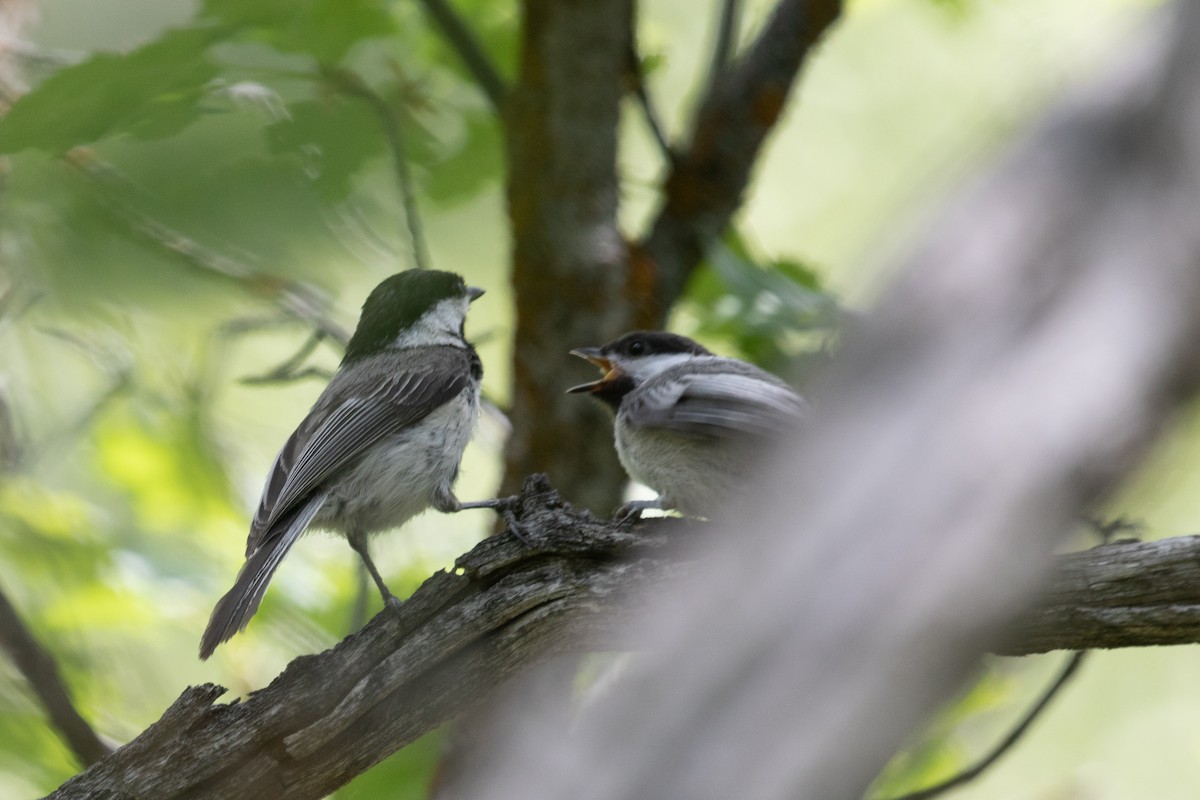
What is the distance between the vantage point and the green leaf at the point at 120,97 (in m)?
2.29

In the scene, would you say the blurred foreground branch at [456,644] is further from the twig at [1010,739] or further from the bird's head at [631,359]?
the bird's head at [631,359]

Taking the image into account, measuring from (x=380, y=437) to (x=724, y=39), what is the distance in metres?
2.46


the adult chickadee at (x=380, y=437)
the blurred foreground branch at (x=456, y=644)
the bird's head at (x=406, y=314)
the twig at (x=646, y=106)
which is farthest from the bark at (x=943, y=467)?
the twig at (x=646, y=106)

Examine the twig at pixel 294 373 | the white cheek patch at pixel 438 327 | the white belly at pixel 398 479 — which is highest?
the twig at pixel 294 373

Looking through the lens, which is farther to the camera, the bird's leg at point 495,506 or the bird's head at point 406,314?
the bird's head at point 406,314

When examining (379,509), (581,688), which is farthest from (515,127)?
(581,688)

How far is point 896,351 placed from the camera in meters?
0.72

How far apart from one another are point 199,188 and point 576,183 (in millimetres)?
1787

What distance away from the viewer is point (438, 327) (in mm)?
3096

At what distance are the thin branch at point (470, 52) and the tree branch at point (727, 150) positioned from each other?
69 cm

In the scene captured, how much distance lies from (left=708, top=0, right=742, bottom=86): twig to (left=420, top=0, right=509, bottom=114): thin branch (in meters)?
0.88

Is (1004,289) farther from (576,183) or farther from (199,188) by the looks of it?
(576,183)

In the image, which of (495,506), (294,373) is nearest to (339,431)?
(495,506)

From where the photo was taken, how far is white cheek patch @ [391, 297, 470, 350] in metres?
3.01
